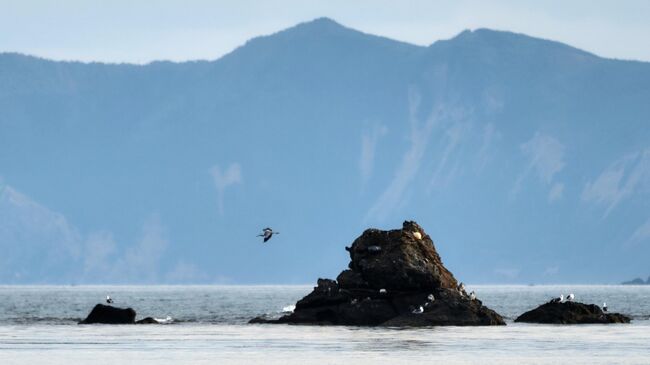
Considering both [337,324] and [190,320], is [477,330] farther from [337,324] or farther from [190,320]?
[190,320]

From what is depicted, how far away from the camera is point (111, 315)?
94.9 metres

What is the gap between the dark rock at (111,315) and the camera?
93875 millimetres

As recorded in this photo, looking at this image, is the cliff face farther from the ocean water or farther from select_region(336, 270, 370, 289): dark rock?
the ocean water

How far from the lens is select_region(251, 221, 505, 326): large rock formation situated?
277 ft

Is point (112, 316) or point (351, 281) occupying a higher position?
point (351, 281)

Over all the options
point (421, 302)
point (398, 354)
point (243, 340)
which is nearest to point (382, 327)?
point (421, 302)

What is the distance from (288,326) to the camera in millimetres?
86688

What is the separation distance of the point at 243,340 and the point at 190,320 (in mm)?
33872

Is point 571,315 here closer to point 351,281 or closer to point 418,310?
point 418,310

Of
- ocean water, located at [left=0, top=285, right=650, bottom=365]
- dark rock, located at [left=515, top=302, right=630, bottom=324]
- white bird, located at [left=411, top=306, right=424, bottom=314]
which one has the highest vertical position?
dark rock, located at [left=515, top=302, right=630, bottom=324]

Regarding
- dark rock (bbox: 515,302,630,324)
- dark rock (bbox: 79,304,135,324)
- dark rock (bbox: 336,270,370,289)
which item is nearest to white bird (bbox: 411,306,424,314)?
dark rock (bbox: 336,270,370,289)

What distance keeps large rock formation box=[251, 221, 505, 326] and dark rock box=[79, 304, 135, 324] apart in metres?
12.3

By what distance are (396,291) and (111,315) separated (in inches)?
766

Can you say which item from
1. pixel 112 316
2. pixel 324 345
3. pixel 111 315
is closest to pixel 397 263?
pixel 324 345
